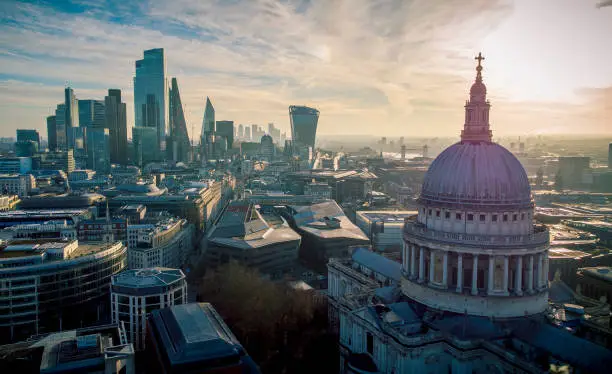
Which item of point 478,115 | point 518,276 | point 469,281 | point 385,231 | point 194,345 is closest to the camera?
point 194,345

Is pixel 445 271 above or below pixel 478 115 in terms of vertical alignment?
below

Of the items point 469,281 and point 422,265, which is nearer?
point 469,281

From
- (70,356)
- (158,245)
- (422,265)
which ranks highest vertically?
(422,265)

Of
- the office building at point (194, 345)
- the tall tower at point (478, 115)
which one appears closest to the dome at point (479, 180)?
the tall tower at point (478, 115)

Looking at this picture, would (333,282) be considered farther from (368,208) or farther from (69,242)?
(368,208)

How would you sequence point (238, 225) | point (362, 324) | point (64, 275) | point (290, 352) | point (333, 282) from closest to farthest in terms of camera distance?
point (362, 324)
point (290, 352)
point (64, 275)
point (333, 282)
point (238, 225)

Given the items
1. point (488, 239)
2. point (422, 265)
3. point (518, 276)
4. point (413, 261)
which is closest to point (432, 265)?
point (422, 265)

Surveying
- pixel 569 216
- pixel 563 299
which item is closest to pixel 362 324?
pixel 563 299

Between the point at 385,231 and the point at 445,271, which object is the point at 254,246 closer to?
the point at 385,231

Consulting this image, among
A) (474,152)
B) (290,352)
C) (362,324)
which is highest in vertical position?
(474,152)
